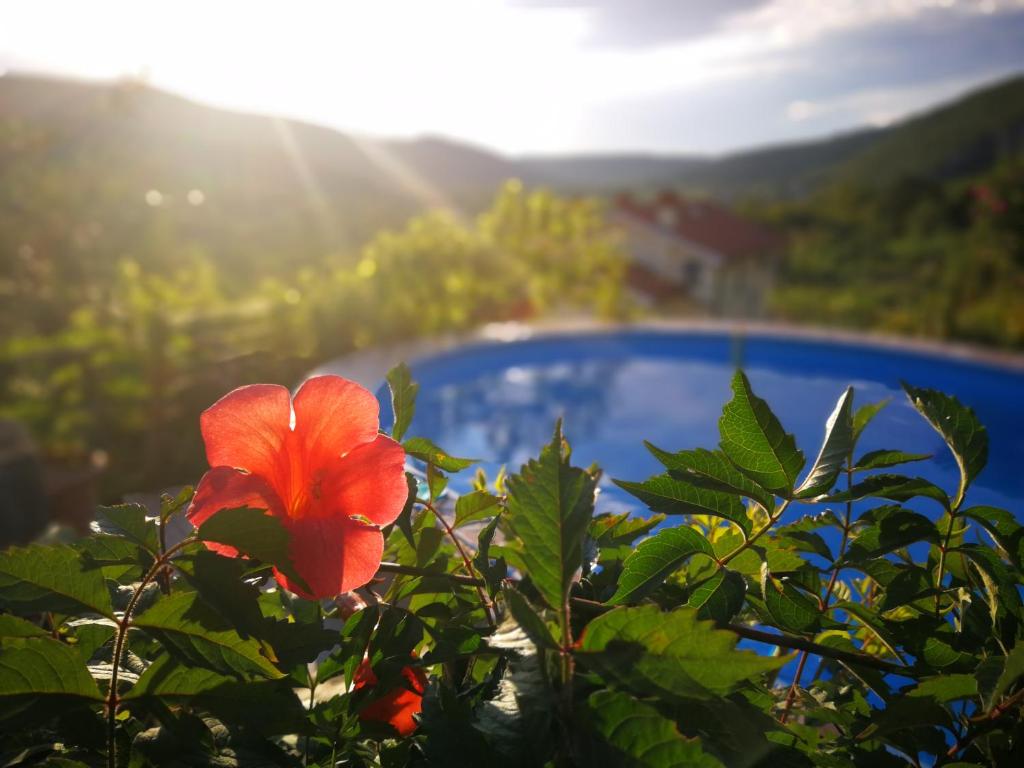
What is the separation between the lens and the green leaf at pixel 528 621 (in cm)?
39

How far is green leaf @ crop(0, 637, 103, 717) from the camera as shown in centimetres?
42

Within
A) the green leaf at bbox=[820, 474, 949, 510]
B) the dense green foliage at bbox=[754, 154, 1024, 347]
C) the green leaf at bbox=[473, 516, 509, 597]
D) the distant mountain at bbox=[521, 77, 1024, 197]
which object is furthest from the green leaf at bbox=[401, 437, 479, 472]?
the distant mountain at bbox=[521, 77, 1024, 197]

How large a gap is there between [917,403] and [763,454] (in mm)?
148

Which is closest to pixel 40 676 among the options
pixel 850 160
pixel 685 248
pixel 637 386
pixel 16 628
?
pixel 16 628

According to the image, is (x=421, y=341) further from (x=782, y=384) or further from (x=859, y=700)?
(x=859, y=700)

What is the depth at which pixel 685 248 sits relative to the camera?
29.1 meters

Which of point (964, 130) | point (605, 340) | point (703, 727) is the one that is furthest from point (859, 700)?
point (964, 130)

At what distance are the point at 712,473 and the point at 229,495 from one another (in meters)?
0.38

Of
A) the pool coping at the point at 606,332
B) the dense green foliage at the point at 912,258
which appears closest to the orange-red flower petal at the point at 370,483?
the pool coping at the point at 606,332

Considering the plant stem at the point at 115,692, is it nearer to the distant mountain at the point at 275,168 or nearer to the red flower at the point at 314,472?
the red flower at the point at 314,472

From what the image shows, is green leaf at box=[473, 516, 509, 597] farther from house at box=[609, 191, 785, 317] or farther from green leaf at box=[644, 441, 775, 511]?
house at box=[609, 191, 785, 317]

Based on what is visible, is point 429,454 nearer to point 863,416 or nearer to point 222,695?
point 222,695

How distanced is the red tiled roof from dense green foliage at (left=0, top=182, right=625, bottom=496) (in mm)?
19552

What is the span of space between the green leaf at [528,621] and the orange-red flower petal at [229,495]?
0.75 ft
